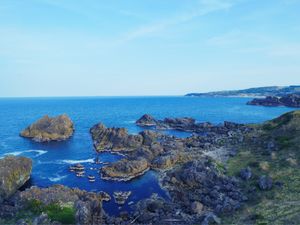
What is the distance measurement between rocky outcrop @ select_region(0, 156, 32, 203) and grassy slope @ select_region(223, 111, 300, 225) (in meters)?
37.1

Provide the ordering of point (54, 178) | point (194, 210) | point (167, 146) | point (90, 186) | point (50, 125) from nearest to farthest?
point (194, 210) → point (90, 186) → point (54, 178) → point (167, 146) → point (50, 125)

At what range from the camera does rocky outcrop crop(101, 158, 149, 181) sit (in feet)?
233

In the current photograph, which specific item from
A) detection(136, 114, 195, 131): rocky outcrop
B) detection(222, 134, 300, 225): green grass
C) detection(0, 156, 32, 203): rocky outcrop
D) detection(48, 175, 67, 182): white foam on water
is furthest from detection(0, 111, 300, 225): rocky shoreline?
detection(136, 114, 195, 131): rocky outcrop

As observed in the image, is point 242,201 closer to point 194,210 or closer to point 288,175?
point 194,210

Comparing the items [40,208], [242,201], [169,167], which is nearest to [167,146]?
[169,167]

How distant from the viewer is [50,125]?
12512 cm

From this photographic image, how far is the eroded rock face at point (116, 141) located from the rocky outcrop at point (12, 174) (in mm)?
32174

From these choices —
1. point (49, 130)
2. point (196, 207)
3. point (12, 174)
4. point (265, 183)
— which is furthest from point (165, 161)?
point (49, 130)

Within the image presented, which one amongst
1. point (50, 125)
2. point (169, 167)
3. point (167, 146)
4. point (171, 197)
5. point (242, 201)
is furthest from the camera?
point (50, 125)

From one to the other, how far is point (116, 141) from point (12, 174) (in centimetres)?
4326

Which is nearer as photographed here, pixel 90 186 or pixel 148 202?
pixel 148 202

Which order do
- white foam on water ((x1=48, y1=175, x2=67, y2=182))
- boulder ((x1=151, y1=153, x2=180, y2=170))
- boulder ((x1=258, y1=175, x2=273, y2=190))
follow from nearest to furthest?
boulder ((x1=258, y1=175, x2=273, y2=190)) < white foam on water ((x1=48, y1=175, x2=67, y2=182)) < boulder ((x1=151, y1=153, x2=180, y2=170))

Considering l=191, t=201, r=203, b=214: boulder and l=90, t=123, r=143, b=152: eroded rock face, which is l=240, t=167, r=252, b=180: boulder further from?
l=90, t=123, r=143, b=152: eroded rock face

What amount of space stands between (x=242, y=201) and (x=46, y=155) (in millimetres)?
59913
